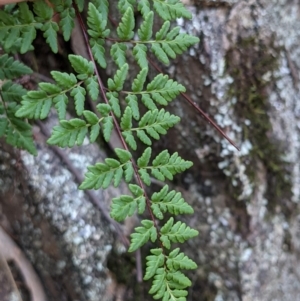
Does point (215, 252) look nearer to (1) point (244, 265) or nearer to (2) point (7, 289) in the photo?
(1) point (244, 265)

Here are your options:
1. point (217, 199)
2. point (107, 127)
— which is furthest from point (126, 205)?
point (217, 199)

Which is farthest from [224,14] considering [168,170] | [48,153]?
[48,153]

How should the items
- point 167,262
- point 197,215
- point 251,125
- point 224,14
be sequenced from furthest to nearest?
point 197,215 < point 251,125 < point 224,14 < point 167,262

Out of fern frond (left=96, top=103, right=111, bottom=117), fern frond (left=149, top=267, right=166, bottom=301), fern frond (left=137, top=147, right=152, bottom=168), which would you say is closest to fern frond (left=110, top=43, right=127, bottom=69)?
fern frond (left=96, top=103, right=111, bottom=117)

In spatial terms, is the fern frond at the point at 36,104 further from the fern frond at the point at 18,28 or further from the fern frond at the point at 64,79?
the fern frond at the point at 18,28

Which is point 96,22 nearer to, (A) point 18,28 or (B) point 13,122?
(A) point 18,28

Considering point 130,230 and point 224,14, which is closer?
point 224,14
